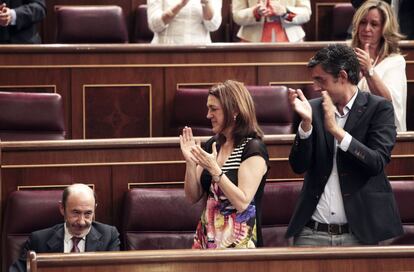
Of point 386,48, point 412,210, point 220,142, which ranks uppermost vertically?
point 386,48

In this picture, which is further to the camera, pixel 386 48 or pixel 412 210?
pixel 386 48

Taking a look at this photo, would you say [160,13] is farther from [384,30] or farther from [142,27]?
[384,30]

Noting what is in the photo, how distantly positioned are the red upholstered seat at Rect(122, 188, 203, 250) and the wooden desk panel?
2.17 feet

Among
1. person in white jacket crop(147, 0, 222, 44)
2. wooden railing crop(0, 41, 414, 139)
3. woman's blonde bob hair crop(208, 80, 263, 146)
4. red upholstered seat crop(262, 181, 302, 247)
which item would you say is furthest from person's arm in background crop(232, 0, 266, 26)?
woman's blonde bob hair crop(208, 80, 263, 146)

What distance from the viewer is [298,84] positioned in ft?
11.1

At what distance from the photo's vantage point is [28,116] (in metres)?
2.96

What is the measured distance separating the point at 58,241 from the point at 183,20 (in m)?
1.27

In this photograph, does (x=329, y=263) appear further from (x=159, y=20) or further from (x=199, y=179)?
(x=159, y=20)

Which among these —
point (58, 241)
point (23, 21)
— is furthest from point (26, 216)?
point (23, 21)

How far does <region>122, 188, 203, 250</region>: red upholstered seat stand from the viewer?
2615 millimetres

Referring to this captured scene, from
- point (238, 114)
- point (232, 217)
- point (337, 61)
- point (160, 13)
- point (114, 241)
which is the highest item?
point (160, 13)

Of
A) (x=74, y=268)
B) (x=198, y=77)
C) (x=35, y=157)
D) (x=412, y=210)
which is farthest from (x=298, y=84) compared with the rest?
(x=74, y=268)

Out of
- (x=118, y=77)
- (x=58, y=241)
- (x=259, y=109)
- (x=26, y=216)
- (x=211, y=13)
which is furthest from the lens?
(x=211, y=13)

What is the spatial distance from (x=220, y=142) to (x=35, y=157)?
633 mm
